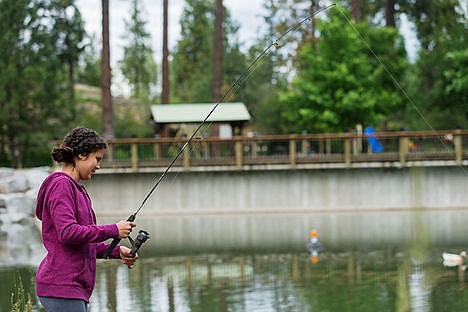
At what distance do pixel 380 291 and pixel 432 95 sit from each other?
92.7 ft

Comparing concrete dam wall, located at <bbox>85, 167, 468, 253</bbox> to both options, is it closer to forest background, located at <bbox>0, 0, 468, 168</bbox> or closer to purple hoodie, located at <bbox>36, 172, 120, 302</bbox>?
forest background, located at <bbox>0, 0, 468, 168</bbox>

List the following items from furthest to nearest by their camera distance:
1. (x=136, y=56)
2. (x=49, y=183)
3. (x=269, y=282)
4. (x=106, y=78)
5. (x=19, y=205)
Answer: (x=136, y=56)
(x=106, y=78)
(x=19, y=205)
(x=269, y=282)
(x=49, y=183)

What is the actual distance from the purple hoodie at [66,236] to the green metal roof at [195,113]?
1131 inches

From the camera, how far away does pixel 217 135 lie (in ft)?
112

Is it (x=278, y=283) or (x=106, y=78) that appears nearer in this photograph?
(x=278, y=283)

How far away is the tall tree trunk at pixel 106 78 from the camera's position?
33.1 metres

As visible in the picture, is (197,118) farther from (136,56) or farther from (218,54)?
(136,56)

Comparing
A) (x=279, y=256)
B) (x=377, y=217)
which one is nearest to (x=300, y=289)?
(x=279, y=256)

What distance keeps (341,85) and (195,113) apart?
216 inches

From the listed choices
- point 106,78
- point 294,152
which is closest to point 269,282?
point 294,152

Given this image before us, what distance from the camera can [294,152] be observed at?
29047mm

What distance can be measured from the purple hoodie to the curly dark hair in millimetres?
101

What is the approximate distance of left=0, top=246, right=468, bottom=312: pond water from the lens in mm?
11820

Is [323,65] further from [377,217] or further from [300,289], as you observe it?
[300,289]
